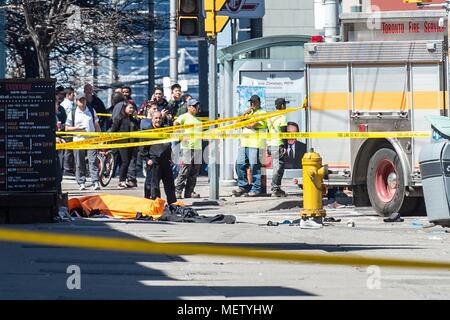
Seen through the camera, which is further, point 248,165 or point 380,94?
point 248,165

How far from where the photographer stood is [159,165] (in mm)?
19734

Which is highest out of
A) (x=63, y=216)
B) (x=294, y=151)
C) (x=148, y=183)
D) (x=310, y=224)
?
(x=294, y=151)

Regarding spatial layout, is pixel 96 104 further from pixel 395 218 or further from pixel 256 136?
pixel 395 218

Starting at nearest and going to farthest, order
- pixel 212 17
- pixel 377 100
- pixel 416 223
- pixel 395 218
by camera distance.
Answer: pixel 416 223, pixel 395 218, pixel 377 100, pixel 212 17

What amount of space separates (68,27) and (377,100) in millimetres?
17238

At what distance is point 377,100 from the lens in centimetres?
1875

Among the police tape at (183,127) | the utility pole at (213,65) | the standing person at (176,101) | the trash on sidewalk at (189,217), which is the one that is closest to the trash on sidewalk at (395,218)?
the trash on sidewalk at (189,217)

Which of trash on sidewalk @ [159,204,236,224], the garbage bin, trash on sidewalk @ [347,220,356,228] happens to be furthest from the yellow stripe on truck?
trash on sidewalk @ [159,204,236,224]

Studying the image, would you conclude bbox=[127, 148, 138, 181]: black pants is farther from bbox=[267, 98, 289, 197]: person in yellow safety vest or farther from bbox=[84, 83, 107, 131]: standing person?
bbox=[267, 98, 289, 197]: person in yellow safety vest

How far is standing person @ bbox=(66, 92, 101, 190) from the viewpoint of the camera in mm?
24250

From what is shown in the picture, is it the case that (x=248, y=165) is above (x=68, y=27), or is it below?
below

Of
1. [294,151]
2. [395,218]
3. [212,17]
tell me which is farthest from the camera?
[294,151]

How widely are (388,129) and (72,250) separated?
20.7ft

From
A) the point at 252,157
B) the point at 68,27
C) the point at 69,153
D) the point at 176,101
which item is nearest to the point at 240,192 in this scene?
the point at 252,157
